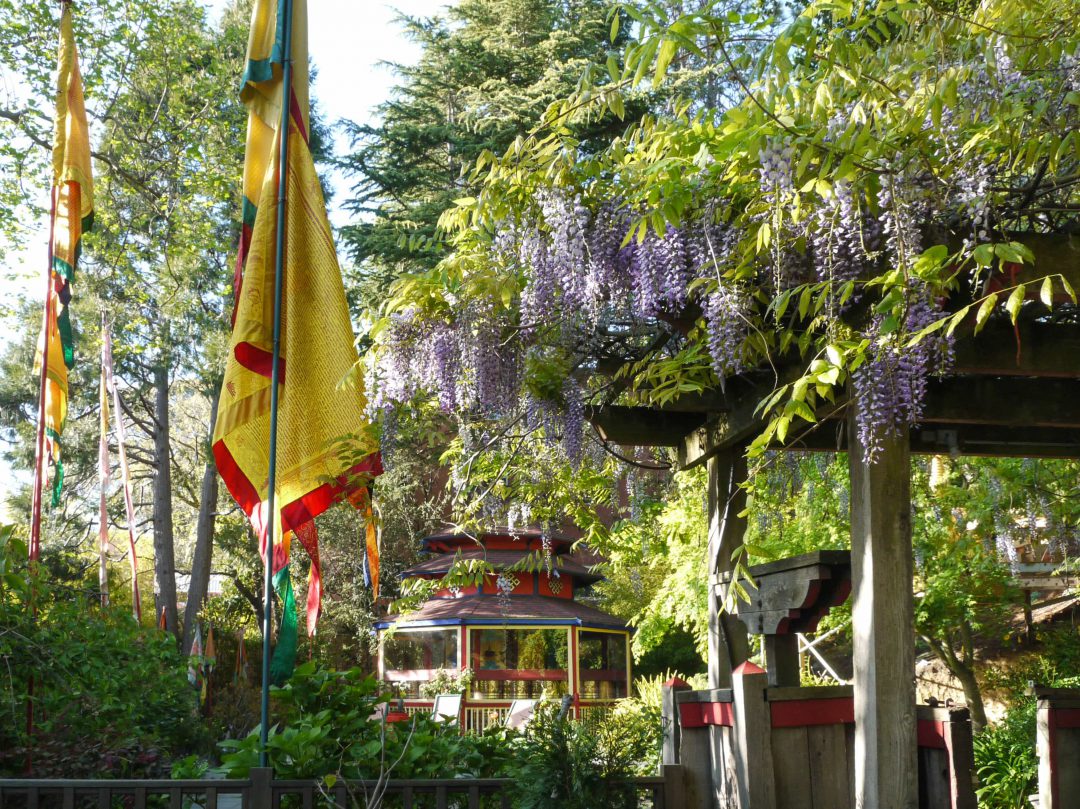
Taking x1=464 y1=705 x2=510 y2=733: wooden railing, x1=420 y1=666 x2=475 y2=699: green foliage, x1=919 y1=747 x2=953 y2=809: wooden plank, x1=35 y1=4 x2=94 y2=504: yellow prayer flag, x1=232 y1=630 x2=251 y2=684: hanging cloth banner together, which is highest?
x1=35 y1=4 x2=94 y2=504: yellow prayer flag

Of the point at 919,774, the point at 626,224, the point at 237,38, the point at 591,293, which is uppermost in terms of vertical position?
the point at 237,38

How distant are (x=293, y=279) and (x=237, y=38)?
13580 millimetres

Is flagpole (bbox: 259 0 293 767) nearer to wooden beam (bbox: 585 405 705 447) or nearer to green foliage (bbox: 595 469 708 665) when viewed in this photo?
wooden beam (bbox: 585 405 705 447)

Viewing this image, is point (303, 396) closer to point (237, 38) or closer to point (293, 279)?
point (293, 279)

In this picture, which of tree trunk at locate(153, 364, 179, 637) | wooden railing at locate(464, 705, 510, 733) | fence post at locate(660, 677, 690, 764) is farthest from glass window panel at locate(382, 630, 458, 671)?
fence post at locate(660, 677, 690, 764)

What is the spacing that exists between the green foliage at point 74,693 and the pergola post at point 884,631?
325cm

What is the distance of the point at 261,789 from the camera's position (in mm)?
3559

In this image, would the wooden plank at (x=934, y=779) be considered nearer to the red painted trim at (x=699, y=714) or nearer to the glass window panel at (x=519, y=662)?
the red painted trim at (x=699, y=714)

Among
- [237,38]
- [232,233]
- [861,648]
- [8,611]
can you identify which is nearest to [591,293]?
[861,648]

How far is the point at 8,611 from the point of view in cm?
491

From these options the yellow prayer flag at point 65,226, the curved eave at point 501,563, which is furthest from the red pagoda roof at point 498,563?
the yellow prayer flag at point 65,226

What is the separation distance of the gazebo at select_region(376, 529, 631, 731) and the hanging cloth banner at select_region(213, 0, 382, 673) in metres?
13.7

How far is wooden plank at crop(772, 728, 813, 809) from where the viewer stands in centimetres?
407

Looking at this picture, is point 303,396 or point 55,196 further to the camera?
point 55,196
